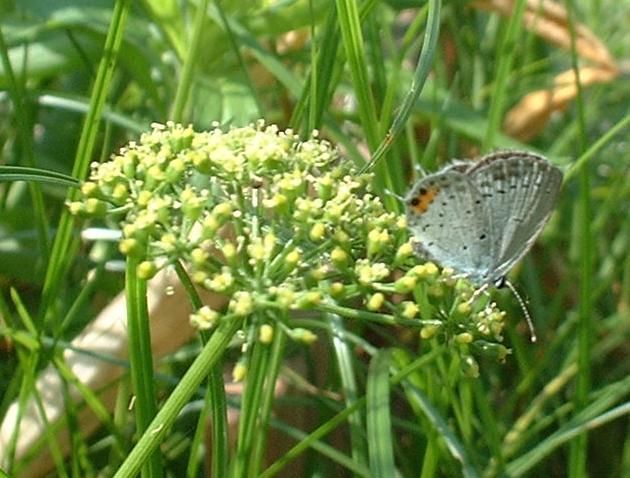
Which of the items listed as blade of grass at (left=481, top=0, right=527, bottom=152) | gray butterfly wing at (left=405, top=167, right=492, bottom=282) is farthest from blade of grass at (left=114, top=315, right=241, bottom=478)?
blade of grass at (left=481, top=0, right=527, bottom=152)

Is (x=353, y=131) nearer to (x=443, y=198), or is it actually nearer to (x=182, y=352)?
(x=182, y=352)

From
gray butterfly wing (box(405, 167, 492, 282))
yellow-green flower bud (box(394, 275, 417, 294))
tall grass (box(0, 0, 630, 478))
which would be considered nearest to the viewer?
yellow-green flower bud (box(394, 275, 417, 294))

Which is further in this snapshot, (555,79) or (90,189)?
(555,79)

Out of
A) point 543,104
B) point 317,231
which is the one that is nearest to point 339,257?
point 317,231

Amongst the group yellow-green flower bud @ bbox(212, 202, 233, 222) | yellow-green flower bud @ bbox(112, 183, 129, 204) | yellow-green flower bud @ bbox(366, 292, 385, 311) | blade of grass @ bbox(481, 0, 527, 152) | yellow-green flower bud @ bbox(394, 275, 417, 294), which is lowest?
yellow-green flower bud @ bbox(366, 292, 385, 311)

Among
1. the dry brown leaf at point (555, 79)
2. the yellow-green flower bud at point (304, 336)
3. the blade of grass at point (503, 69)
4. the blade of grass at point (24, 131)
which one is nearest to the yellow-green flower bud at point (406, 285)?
the yellow-green flower bud at point (304, 336)

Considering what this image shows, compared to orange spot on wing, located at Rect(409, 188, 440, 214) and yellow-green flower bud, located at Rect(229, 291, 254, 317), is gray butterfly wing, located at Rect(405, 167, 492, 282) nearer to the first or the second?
orange spot on wing, located at Rect(409, 188, 440, 214)

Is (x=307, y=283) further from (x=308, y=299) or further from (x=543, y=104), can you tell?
(x=543, y=104)

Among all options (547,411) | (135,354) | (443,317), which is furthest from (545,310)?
(135,354)
